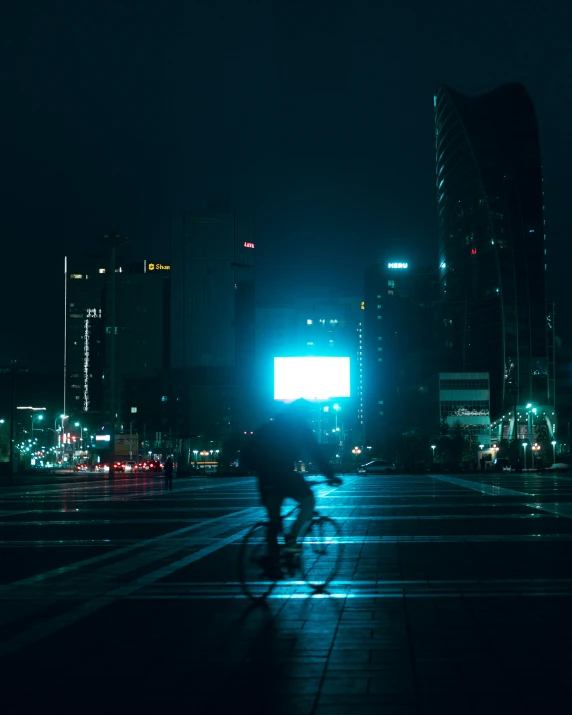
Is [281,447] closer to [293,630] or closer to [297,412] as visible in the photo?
[297,412]

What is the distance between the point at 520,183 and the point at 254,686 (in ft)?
565

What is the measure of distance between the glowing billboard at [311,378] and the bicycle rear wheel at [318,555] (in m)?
33.2

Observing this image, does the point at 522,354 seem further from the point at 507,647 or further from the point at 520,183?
the point at 507,647

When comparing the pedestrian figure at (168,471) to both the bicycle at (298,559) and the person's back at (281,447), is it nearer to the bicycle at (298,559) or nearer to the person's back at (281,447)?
the bicycle at (298,559)

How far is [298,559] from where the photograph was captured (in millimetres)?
10602

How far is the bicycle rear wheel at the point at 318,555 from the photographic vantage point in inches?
421

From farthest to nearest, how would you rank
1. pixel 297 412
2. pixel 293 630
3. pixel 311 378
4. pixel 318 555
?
1. pixel 311 378
2. pixel 318 555
3. pixel 297 412
4. pixel 293 630

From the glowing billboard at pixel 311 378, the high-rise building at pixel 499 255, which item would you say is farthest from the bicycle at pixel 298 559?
the high-rise building at pixel 499 255

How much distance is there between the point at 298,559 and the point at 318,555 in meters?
1.08

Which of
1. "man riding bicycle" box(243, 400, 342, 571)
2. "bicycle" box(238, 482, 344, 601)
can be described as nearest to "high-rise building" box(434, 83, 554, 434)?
"bicycle" box(238, 482, 344, 601)

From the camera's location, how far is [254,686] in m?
6.12

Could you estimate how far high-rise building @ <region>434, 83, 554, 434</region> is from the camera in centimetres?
16562

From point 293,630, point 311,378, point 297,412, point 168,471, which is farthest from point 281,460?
point 168,471

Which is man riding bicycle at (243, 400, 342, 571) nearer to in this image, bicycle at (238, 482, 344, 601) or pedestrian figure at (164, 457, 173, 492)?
bicycle at (238, 482, 344, 601)
